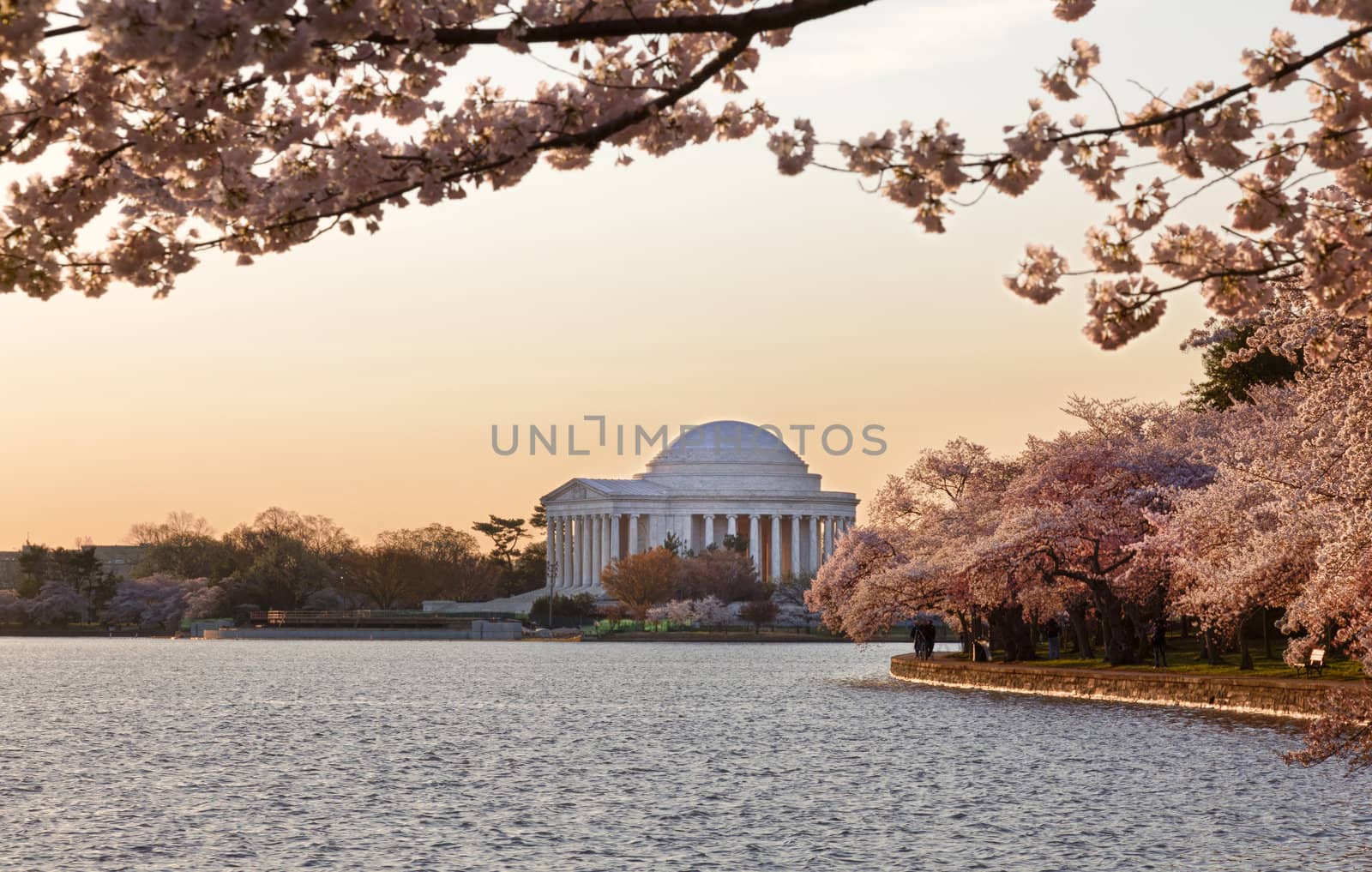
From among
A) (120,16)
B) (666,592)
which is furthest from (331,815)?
(666,592)

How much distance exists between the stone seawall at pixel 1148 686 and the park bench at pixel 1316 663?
0.64 meters

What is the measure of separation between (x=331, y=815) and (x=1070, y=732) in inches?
709

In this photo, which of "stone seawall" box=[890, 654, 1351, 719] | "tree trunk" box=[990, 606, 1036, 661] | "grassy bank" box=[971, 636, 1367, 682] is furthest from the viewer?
"tree trunk" box=[990, 606, 1036, 661]

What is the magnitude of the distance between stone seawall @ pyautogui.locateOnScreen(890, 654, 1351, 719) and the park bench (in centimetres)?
64

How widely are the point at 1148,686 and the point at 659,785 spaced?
21514 millimetres

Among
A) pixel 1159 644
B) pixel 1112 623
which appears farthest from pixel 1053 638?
pixel 1159 644

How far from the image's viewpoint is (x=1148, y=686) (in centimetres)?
5050

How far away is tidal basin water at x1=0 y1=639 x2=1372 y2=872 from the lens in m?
24.5

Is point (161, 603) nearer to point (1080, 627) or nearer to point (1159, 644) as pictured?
point (1080, 627)

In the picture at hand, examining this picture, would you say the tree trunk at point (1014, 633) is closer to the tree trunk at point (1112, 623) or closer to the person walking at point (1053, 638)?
the person walking at point (1053, 638)

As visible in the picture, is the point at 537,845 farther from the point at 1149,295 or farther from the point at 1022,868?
the point at 1149,295

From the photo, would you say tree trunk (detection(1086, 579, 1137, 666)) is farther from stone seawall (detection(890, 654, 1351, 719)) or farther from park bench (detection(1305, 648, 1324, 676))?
park bench (detection(1305, 648, 1324, 676))

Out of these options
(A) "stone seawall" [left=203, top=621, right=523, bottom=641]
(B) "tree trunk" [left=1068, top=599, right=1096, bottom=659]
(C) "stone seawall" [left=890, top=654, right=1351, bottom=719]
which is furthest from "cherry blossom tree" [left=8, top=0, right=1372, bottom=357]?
(A) "stone seawall" [left=203, top=621, right=523, bottom=641]

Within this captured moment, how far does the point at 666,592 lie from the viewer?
162 m
